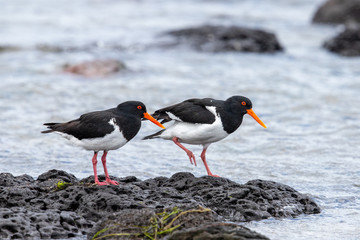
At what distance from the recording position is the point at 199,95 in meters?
13.4

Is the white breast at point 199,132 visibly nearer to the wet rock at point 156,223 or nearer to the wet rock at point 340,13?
the wet rock at point 156,223

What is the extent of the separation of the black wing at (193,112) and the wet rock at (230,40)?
33.6 feet

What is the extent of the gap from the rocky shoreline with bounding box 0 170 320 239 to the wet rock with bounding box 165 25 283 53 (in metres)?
10.9

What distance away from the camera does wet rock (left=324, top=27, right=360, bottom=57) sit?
17.2 m

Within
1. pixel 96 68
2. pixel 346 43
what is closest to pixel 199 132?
pixel 96 68

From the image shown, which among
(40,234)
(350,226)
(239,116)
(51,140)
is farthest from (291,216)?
(51,140)

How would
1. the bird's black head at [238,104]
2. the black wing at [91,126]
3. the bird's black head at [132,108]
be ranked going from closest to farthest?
the black wing at [91,126] → the bird's black head at [132,108] → the bird's black head at [238,104]

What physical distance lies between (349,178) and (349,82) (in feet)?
22.1

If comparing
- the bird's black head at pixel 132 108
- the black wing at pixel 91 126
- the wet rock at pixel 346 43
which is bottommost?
the black wing at pixel 91 126

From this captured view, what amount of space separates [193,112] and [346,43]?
11660 millimetres

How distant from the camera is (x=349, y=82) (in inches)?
567

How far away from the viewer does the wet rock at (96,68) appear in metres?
14.9

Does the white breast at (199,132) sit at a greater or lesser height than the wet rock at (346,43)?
lesser

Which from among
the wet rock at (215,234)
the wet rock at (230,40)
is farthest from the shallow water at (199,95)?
the wet rock at (215,234)
